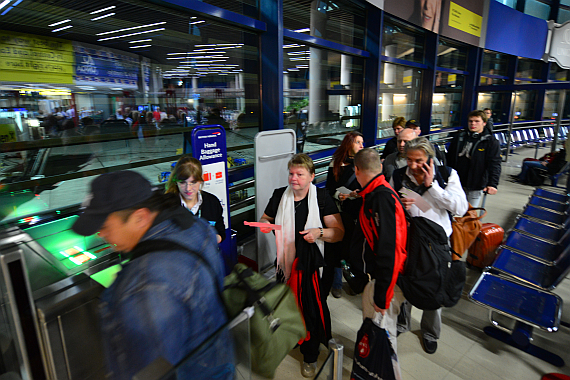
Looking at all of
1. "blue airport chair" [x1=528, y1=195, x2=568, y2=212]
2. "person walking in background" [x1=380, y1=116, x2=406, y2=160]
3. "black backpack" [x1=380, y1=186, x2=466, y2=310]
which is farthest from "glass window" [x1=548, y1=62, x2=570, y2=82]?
"black backpack" [x1=380, y1=186, x2=466, y2=310]

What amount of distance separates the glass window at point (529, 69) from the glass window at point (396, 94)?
8.16 m

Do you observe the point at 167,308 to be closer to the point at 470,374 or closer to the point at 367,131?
the point at 470,374

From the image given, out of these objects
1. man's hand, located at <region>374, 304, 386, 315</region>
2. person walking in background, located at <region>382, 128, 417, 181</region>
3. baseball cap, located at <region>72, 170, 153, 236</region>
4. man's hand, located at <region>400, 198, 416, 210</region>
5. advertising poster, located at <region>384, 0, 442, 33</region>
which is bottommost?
man's hand, located at <region>374, 304, 386, 315</region>

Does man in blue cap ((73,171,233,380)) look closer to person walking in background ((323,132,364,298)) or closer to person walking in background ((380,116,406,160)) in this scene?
person walking in background ((323,132,364,298))

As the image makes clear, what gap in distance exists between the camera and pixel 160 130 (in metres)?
3.79

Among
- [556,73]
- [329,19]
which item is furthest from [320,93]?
[556,73]

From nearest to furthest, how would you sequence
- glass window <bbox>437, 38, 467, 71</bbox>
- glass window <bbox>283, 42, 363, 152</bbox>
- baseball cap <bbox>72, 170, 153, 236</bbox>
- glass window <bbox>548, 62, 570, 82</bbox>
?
1. baseball cap <bbox>72, 170, 153, 236</bbox>
2. glass window <bbox>283, 42, 363, 152</bbox>
3. glass window <bbox>437, 38, 467, 71</bbox>
4. glass window <bbox>548, 62, 570, 82</bbox>

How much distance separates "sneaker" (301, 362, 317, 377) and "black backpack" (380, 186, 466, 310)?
925mm

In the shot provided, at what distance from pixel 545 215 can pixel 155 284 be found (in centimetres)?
537

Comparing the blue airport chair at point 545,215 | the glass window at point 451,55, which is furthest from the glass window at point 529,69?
the blue airport chair at point 545,215

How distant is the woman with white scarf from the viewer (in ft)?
7.95

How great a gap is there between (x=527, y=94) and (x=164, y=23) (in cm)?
1761

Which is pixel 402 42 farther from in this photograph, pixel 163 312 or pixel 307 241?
pixel 163 312

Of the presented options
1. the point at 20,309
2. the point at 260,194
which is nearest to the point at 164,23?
the point at 260,194
